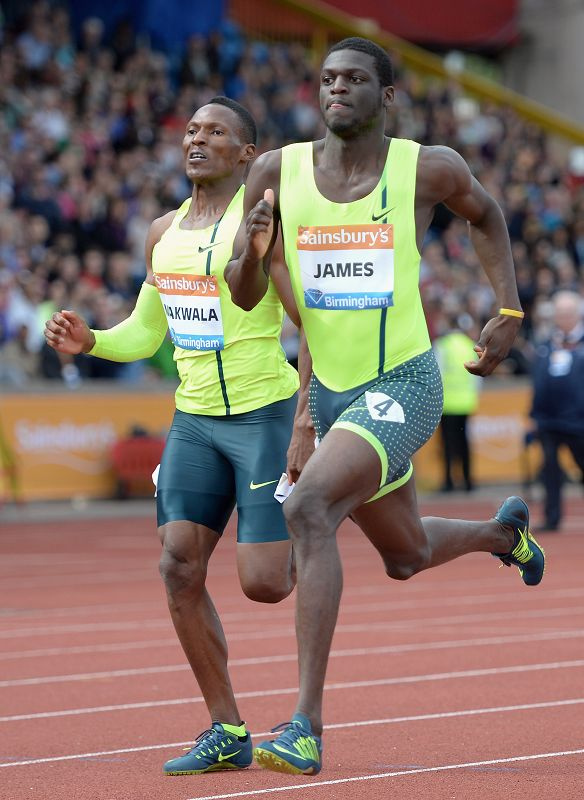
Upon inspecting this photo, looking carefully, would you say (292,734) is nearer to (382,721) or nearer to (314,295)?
(314,295)

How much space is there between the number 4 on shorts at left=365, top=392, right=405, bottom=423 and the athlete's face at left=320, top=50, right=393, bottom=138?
0.91 m

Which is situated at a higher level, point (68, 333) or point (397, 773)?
point (68, 333)

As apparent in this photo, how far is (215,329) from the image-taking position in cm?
598

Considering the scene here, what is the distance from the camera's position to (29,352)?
17.9m

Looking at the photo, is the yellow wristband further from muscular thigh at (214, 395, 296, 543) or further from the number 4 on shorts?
muscular thigh at (214, 395, 296, 543)

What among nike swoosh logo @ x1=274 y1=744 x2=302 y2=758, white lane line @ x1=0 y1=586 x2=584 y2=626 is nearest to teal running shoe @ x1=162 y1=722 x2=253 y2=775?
nike swoosh logo @ x1=274 y1=744 x2=302 y2=758

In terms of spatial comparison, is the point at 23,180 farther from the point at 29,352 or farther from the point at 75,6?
the point at 75,6

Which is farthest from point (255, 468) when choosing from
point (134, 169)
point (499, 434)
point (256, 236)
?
point (499, 434)

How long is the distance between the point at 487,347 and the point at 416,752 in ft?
5.19

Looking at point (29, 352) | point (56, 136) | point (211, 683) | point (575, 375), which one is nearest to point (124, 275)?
point (29, 352)

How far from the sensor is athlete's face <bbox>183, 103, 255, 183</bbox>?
20.1 ft

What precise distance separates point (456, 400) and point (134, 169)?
5.59m

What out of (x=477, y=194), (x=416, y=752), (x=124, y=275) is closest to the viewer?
(x=477, y=194)

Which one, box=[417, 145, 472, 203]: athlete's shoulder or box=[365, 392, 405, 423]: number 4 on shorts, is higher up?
box=[417, 145, 472, 203]: athlete's shoulder
